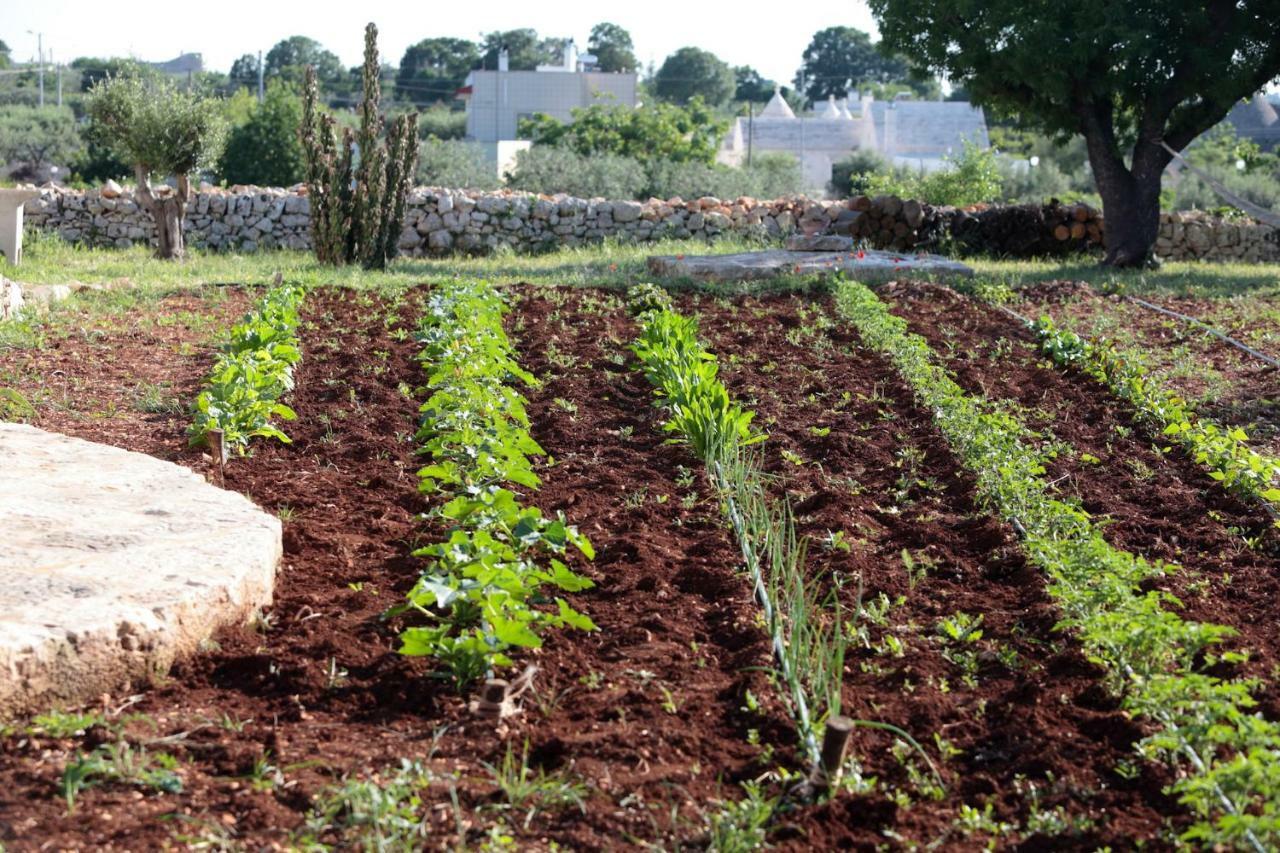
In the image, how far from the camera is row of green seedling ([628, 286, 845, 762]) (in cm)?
363

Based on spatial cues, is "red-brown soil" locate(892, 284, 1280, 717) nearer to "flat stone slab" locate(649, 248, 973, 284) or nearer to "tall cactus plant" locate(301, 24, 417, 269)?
"flat stone slab" locate(649, 248, 973, 284)

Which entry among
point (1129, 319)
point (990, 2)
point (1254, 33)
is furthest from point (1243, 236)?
point (1129, 319)

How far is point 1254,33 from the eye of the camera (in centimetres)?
1426

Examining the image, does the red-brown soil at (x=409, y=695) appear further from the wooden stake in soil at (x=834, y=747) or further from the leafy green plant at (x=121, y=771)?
the wooden stake in soil at (x=834, y=747)

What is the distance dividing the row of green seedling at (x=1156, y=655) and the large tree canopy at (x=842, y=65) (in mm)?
103333

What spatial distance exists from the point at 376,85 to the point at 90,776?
42.6ft

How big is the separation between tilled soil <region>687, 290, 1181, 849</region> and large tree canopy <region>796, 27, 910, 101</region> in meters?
103

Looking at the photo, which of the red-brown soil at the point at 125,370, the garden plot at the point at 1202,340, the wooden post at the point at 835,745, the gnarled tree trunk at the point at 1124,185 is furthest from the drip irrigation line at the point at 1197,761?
the gnarled tree trunk at the point at 1124,185

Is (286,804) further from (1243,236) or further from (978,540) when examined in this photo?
(1243,236)

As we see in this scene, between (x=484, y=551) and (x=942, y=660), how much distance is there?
1.48 m

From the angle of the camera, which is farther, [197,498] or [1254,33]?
[1254,33]

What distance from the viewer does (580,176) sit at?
76.6 ft

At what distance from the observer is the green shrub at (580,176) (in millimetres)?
23062

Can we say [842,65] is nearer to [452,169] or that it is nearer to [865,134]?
[865,134]
